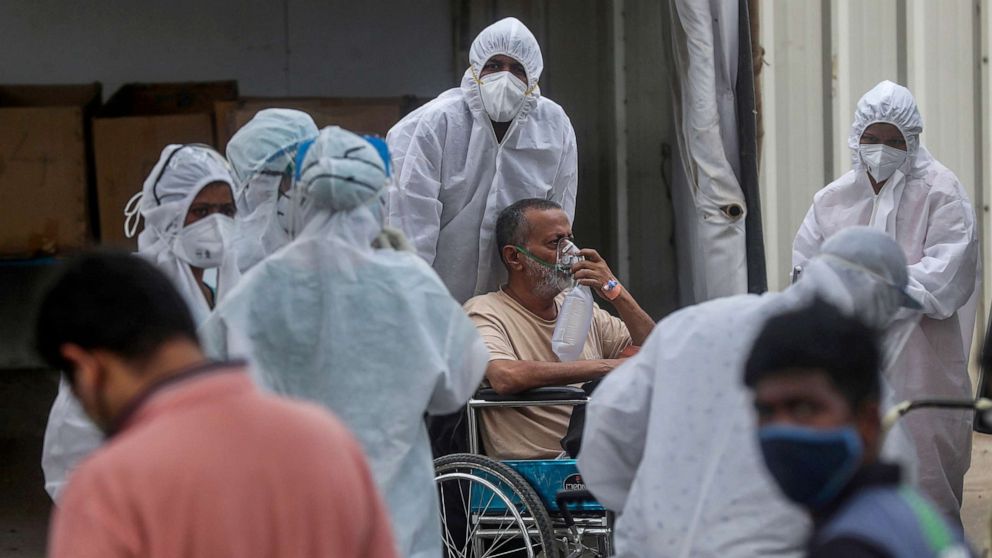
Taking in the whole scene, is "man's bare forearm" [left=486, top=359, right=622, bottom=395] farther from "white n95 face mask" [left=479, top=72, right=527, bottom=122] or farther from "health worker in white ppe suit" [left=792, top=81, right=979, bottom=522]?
"health worker in white ppe suit" [left=792, top=81, right=979, bottom=522]

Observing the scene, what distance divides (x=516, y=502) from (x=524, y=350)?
0.57 meters

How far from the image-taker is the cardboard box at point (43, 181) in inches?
262

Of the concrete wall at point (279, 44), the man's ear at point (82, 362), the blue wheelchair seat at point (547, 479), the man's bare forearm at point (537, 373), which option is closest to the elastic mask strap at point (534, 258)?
the man's bare forearm at point (537, 373)

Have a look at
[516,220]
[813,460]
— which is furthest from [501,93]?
[813,460]

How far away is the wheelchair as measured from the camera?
3.99 meters

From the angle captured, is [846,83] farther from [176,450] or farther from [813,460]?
[176,450]

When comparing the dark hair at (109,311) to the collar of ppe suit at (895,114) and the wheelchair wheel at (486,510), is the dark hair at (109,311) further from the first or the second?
the collar of ppe suit at (895,114)

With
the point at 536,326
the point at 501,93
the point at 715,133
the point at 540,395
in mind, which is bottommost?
the point at 540,395

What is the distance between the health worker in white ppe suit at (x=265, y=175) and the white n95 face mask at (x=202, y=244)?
17cm

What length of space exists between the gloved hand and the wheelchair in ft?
3.54

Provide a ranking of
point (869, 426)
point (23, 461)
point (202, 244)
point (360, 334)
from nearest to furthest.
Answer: point (869, 426)
point (360, 334)
point (202, 244)
point (23, 461)

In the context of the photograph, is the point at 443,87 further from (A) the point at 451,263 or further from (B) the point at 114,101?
(A) the point at 451,263

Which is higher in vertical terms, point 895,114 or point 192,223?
point 895,114

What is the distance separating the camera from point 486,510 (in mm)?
4125
